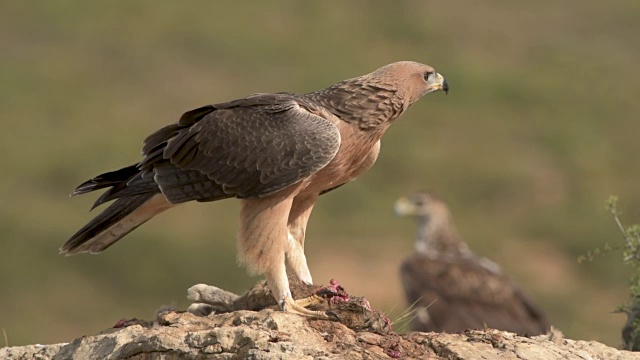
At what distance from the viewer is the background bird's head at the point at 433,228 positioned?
15.9 m

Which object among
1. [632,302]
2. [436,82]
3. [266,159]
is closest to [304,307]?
[266,159]

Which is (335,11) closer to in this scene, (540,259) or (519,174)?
(519,174)

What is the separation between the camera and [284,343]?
6414 mm

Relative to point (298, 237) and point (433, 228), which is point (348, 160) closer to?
point (298, 237)

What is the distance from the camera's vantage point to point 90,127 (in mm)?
25016

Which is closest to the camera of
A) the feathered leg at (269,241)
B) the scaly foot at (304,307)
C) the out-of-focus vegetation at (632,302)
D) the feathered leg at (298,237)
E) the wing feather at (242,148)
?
the scaly foot at (304,307)

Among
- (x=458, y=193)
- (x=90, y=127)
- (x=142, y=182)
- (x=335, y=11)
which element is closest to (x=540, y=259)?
(x=458, y=193)

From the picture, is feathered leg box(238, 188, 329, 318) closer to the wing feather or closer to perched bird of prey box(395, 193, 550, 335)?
the wing feather

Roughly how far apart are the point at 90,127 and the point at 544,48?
1165cm

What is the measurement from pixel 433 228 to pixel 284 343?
9.86 metres

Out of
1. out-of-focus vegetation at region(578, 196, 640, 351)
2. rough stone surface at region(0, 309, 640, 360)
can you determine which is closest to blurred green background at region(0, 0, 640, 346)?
out-of-focus vegetation at region(578, 196, 640, 351)

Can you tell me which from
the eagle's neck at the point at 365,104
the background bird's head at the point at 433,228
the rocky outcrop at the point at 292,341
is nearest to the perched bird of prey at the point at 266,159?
the eagle's neck at the point at 365,104

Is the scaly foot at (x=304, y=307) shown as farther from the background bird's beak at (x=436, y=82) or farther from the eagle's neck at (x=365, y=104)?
the background bird's beak at (x=436, y=82)

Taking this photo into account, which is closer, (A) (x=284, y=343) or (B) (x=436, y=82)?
(A) (x=284, y=343)
